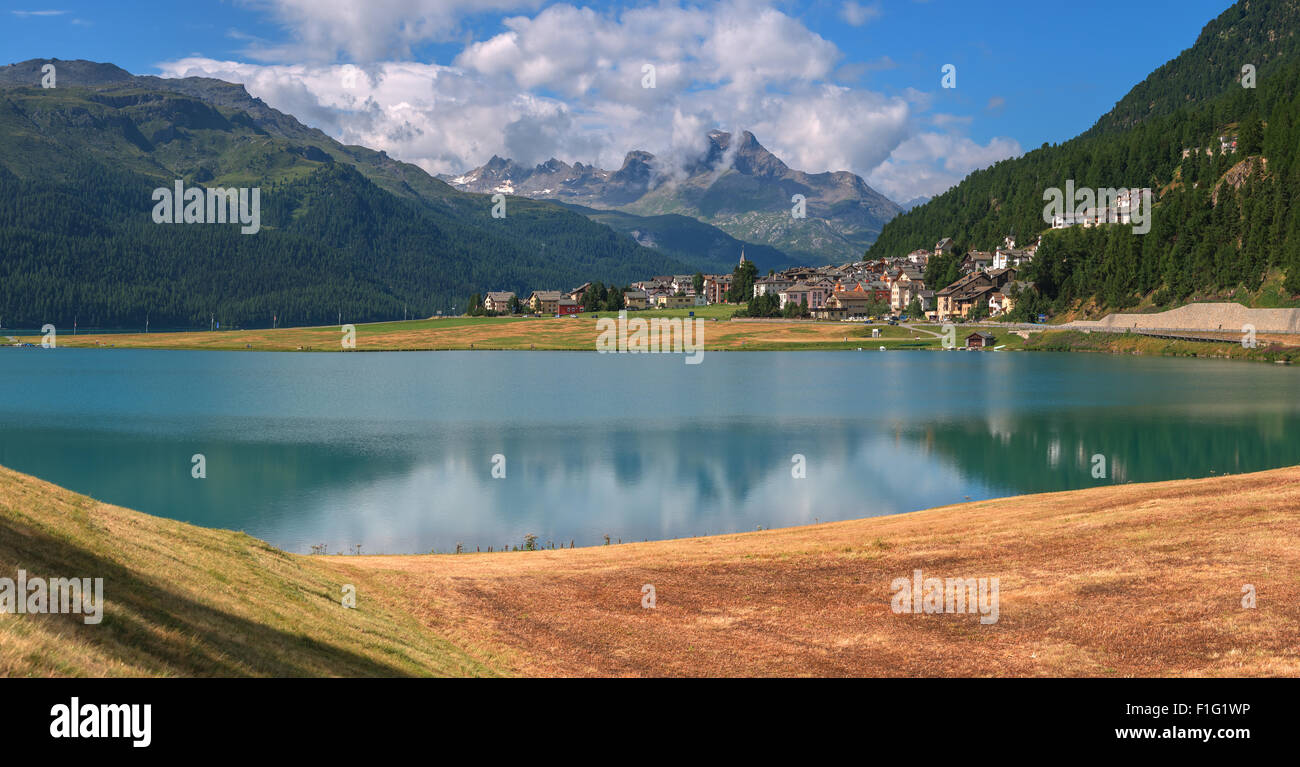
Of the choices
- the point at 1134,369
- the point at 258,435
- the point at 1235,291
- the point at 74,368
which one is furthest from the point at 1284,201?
the point at 74,368

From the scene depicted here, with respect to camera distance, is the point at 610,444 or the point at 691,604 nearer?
the point at 691,604

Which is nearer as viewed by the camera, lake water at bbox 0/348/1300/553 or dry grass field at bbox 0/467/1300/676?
dry grass field at bbox 0/467/1300/676

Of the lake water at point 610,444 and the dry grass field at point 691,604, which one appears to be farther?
the lake water at point 610,444
